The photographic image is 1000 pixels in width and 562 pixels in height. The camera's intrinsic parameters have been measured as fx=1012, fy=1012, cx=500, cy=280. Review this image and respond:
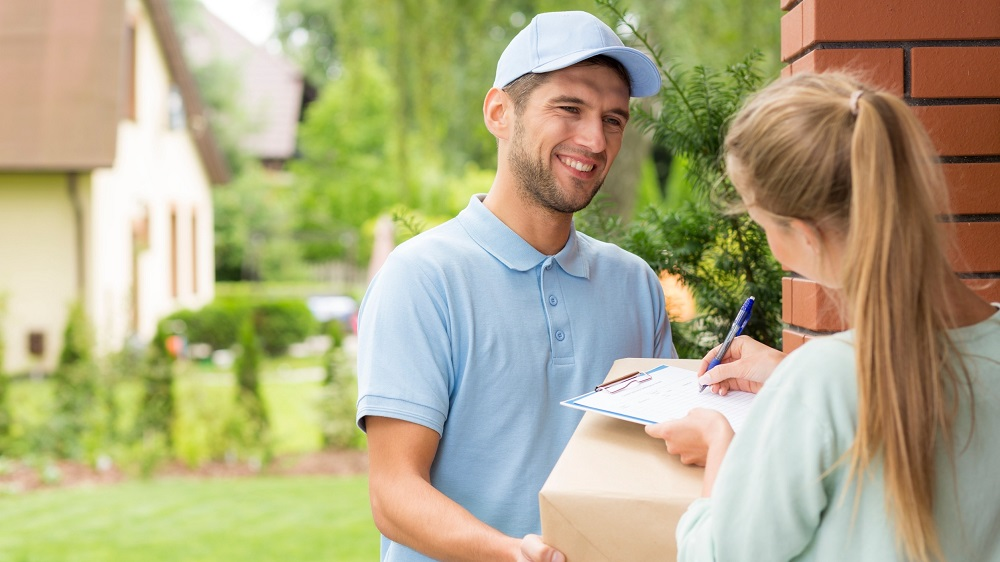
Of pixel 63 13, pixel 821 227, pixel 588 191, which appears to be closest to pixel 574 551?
pixel 821 227

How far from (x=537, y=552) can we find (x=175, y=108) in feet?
49.0

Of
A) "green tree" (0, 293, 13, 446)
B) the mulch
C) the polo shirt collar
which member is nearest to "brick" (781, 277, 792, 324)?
the polo shirt collar

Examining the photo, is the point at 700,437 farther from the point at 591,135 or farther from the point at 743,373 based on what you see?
the point at 591,135

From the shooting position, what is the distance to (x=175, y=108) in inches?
593

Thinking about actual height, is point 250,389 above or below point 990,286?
below

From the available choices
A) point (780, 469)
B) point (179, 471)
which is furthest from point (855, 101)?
point (179, 471)

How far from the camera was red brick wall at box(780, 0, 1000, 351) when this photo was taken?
1717 mm

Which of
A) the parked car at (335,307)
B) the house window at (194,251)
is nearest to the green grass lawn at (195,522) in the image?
the parked car at (335,307)

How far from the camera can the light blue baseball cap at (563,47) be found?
1747mm

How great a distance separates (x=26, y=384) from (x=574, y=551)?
1121cm

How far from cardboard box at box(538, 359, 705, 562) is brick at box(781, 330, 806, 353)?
25.7 inches

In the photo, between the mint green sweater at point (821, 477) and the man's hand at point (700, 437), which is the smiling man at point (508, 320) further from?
the mint green sweater at point (821, 477)

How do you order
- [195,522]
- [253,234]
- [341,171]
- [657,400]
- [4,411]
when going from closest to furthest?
[657,400]
[195,522]
[4,411]
[253,234]
[341,171]

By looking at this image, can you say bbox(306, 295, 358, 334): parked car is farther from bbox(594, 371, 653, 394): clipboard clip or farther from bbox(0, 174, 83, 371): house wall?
bbox(594, 371, 653, 394): clipboard clip
